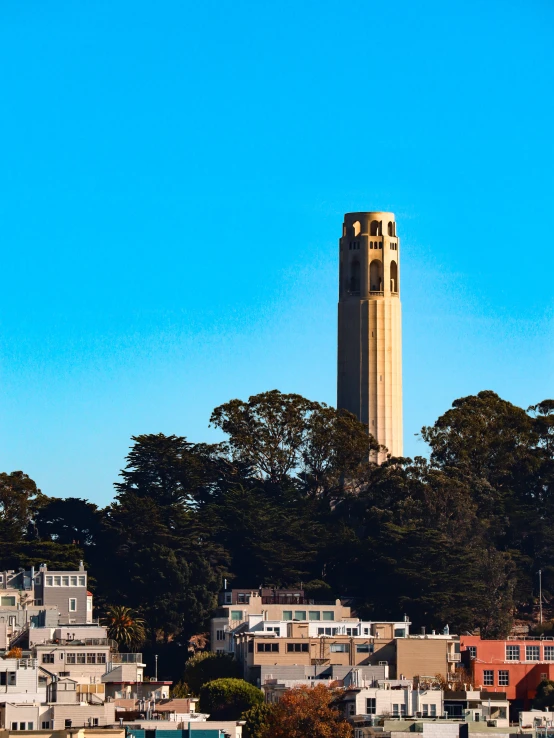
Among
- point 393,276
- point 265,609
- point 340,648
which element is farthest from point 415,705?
point 393,276

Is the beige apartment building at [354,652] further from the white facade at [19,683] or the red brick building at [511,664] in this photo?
the white facade at [19,683]

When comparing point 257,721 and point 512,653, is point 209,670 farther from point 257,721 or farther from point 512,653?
point 512,653

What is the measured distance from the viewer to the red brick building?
408 ft

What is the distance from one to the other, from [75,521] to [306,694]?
34746 mm

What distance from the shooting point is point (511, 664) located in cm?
12619

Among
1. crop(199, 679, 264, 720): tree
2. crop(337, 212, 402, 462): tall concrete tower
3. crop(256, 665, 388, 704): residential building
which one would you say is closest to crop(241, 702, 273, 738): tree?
crop(199, 679, 264, 720): tree

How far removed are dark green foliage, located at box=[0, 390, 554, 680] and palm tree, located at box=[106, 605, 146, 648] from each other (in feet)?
3.38

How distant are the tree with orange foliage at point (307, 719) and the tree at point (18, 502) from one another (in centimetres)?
3612

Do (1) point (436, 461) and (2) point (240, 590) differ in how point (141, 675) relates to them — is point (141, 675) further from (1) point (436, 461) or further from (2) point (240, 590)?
(1) point (436, 461)

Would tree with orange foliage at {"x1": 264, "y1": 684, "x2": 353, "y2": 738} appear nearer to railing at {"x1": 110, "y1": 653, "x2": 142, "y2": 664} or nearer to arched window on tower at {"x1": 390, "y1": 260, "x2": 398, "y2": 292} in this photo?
railing at {"x1": 110, "y1": 653, "x2": 142, "y2": 664}

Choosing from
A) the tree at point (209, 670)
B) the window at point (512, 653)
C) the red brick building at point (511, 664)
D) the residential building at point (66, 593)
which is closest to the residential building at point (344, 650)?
the tree at point (209, 670)

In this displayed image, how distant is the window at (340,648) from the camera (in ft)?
411

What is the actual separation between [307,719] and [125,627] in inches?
988

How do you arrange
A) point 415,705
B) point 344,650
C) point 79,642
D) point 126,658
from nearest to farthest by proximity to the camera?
point 415,705 → point 79,642 → point 126,658 → point 344,650
